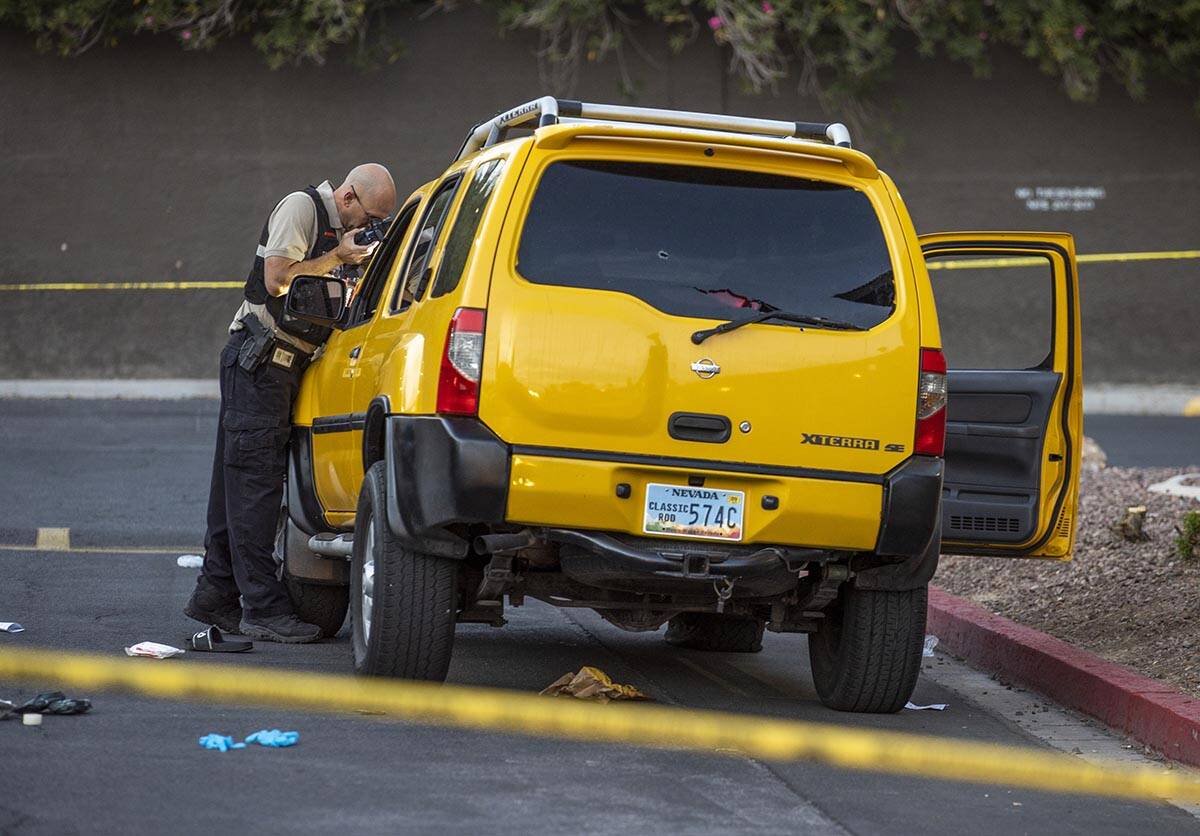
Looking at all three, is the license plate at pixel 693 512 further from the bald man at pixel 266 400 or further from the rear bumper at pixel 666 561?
the bald man at pixel 266 400

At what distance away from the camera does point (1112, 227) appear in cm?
2122

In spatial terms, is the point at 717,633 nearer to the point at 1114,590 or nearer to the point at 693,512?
the point at 1114,590

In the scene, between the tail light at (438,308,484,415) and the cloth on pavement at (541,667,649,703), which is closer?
the tail light at (438,308,484,415)

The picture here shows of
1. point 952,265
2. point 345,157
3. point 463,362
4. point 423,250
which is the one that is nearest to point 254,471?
point 423,250

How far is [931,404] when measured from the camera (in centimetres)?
677

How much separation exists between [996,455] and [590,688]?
91.0 inches

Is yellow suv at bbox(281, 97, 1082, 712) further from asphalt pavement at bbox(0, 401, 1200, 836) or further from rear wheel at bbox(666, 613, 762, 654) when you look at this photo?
rear wheel at bbox(666, 613, 762, 654)

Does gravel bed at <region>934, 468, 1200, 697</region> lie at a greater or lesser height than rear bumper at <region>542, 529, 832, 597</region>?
lesser

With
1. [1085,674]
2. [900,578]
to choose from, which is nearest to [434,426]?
[900,578]

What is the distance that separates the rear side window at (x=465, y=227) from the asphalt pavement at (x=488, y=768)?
148 cm

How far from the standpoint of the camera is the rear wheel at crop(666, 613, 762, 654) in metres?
8.77

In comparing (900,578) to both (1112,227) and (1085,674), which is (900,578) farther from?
(1112,227)

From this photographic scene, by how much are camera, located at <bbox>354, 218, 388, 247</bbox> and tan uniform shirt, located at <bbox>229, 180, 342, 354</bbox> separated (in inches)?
8.4

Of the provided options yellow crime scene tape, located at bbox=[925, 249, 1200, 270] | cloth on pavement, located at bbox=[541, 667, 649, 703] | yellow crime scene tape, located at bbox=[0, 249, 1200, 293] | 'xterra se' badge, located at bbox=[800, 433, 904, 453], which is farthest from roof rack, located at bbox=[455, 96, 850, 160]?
yellow crime scene tape, located at bbox=[925, 249, 1200, 270]
